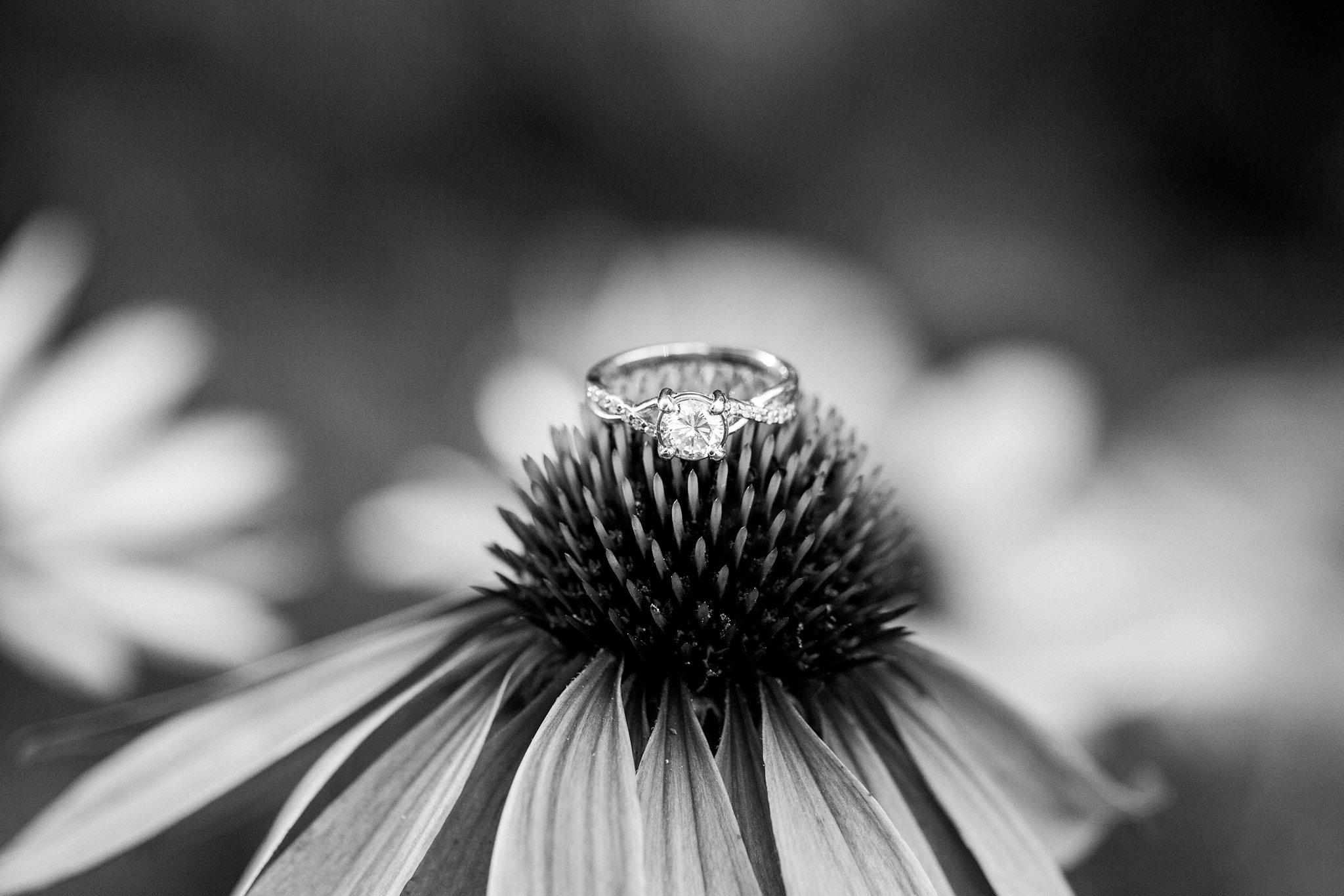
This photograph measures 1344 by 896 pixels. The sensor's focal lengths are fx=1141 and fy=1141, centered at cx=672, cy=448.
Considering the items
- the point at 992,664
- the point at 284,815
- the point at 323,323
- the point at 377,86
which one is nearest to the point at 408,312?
the point at 323,323

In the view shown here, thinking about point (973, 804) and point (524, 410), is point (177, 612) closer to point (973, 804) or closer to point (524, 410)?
point (524, 410)

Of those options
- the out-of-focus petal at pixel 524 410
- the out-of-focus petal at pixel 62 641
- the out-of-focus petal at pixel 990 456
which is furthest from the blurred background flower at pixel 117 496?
the out-of-focus petal at pixel 990 456

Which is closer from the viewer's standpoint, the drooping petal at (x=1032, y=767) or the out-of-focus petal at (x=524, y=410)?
the drooping petal at (x=1032, y=767)

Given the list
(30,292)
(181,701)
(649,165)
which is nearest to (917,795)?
(181,701)

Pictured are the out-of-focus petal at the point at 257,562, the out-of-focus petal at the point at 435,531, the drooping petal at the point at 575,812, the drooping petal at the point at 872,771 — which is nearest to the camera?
the drooping petal at the point at 575,812

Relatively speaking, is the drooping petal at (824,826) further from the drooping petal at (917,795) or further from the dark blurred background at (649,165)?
the dark blurred background at (649,165)

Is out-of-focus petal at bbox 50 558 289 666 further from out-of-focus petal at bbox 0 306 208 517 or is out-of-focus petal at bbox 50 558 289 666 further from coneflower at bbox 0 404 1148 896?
coneflower at bbox 0 404 1148 896

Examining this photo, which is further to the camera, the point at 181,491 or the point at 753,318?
the point at 753,318
